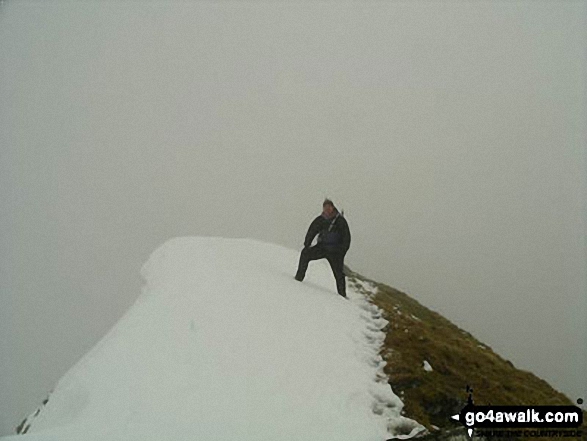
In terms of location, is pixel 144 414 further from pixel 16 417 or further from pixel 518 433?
pixel 16 417

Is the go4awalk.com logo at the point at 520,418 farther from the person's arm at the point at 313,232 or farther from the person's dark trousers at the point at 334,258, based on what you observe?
the person's arm at the point at 313,232

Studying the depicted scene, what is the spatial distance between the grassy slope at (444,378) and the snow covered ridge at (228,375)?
1.27 ft

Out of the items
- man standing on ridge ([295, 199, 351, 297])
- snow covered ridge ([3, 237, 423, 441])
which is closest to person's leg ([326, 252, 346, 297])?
man standing on ridge ([295, 199, 351, 297])

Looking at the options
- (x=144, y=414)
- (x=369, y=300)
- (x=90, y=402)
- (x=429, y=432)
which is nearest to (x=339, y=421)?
(x=429, y=432)

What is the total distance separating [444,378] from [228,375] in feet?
13.6

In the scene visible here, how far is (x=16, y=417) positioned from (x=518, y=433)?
71.7 meters

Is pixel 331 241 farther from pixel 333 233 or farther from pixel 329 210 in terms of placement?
pixel 329 210

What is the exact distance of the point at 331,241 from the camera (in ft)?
49.1

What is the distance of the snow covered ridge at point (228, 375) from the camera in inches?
267

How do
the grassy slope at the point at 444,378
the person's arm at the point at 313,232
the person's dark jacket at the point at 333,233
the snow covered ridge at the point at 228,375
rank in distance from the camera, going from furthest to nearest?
the person's arm at the point at 313,232 → the person's dark jacket at the point at 333,233 → the grassy slope at the point at 444,378 → the snow covered ridge at the point at 228,375

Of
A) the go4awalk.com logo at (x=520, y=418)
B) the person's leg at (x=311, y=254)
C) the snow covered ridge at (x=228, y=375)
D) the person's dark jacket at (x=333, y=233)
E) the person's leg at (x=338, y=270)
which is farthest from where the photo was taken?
the person's leg at (x=311, y=254)

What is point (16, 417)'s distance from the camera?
2502 inches

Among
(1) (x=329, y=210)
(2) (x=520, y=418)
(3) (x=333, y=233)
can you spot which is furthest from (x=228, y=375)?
(1) (x=329, y=210)

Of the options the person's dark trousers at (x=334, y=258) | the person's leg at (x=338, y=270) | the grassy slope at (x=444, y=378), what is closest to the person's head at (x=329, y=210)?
the person's dark trousers at (x=334, y=258)
